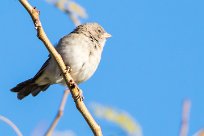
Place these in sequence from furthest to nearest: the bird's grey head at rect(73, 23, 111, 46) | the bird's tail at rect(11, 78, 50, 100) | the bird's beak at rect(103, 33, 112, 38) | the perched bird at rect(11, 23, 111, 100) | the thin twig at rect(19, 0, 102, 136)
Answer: the bird's beak at rect(103, 33, 112, 38) → the bird's grey head at rect(73, 23, 111, 46) → the bird's tail at rect(11, 78, 50, 100) → the perched bird at rect(11, 23, 111, 100) → the thin twig at rect(19, 0, 102, 136)

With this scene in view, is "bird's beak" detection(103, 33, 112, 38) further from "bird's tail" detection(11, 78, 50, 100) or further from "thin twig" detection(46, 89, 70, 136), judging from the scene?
"thin twig" detection(46, 89, 70, 136)

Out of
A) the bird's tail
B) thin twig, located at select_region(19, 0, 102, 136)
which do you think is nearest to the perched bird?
the bird's tail

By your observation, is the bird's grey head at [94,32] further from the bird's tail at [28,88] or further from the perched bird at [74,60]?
the bird's tail at [28,88]

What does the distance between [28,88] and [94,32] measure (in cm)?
135

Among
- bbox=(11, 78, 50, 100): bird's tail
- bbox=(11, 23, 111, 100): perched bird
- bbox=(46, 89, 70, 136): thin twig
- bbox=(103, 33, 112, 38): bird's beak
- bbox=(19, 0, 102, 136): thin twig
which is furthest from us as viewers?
bbox=(103, 33, 112, 38): bird's beak

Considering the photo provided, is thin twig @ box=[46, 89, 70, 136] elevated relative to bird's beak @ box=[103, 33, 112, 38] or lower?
lower

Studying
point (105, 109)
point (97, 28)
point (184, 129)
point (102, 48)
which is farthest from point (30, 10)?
point (97, 28)

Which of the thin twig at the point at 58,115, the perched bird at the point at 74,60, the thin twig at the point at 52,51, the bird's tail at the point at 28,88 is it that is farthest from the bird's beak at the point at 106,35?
the thin twig at the point at 58,115

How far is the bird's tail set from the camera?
22.1 feet

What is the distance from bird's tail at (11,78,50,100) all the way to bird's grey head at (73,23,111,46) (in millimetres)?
1012

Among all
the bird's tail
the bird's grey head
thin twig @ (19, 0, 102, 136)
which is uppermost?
the bird's grey head

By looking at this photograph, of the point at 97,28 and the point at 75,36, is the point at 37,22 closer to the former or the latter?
the point at 75,36

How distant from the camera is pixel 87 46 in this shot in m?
6.39

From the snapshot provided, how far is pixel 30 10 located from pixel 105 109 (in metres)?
0.77
